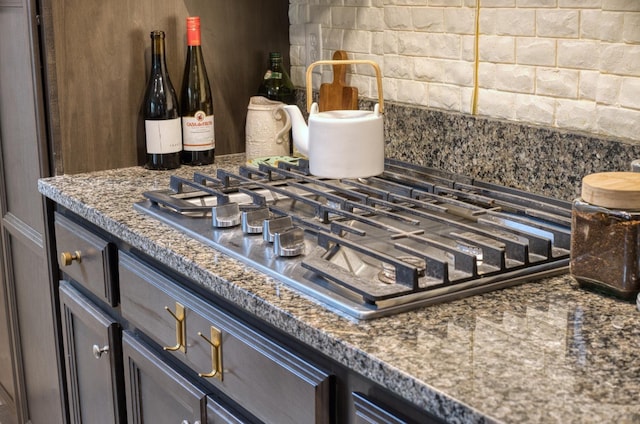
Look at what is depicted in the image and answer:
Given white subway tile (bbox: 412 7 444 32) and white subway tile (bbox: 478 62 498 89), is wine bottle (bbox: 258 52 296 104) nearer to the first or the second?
white subway tile (bbox: 412 7 444 32)

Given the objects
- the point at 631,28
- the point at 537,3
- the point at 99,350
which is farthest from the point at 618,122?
the point at 99,350

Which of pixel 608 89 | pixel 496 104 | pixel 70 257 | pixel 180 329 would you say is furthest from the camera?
pixel 70 257

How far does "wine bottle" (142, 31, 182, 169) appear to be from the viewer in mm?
2018

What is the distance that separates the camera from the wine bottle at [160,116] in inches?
79.4

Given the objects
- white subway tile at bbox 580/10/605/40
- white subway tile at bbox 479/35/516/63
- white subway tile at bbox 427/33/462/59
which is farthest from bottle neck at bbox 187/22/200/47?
white subway tile at bbox 580/10/605/40

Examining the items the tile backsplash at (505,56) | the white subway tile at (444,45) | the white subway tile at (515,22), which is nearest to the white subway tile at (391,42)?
the tile backsplash at (505,56)

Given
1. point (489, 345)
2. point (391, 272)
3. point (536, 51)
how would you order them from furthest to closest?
point (536, 51), point (391, 272), point (489, 345)

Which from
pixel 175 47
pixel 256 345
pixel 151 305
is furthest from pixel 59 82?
pixel 256 345

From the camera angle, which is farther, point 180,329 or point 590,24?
point 590,24

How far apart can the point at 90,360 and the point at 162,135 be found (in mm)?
548

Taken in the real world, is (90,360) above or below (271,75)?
below

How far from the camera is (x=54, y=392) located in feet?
7.27

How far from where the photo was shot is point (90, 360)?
190cm

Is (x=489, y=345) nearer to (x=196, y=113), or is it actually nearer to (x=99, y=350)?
(x=99, y=350)
